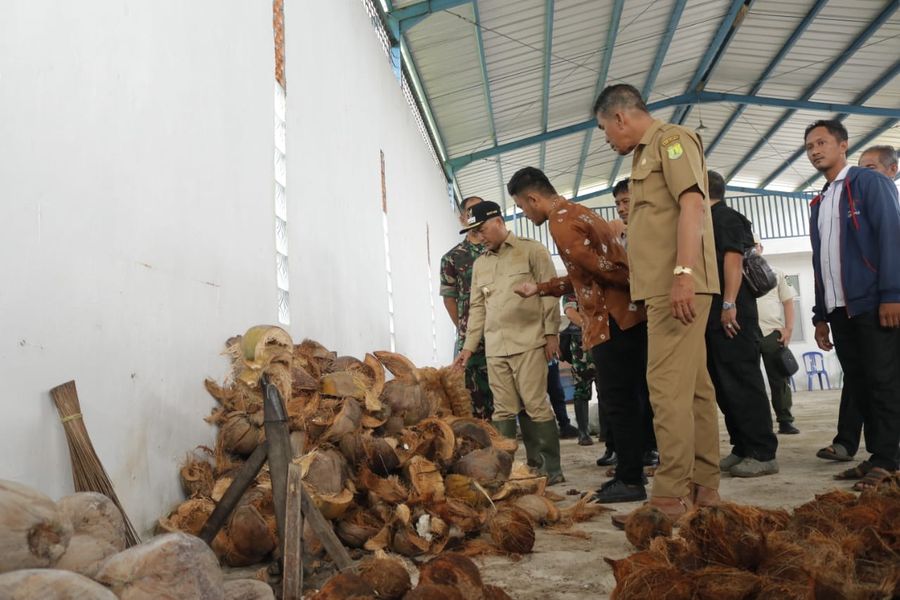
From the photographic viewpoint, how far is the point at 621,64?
12367 millimetres

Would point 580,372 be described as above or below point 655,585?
above

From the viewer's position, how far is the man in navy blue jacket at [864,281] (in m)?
3.14

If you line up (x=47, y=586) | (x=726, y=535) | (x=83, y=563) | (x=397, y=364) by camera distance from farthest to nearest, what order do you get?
1. (x=397, y=364)
2. (x=726, y=535)
3. (x=83, y=563)
4. (x=47, y=586)

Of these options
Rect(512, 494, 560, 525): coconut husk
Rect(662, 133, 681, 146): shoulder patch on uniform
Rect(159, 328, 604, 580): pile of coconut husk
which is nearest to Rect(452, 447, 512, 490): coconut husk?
Rect(159, 328, 604, 580): pile of coconut husk

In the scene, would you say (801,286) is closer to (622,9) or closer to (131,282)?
(622,9)

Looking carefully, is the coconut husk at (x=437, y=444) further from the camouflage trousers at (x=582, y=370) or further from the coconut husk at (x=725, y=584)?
the camouflage trousers at (x=582, y=370)

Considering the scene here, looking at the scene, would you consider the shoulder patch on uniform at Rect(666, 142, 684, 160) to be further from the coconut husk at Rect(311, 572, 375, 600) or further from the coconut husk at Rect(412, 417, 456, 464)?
the coconut husk at Rect(311, 572, 375, 600)

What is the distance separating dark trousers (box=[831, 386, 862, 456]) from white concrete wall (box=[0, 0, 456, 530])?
2.83m

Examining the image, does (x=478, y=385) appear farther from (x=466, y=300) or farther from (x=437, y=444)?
(x=437, y=444)

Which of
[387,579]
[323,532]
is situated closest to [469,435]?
[323,532]

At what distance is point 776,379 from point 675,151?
149 inches

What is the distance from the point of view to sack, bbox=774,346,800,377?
5457mm

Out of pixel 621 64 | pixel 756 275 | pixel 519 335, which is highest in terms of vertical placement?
pixel 621 64

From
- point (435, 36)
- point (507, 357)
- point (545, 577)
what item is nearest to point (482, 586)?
point (545, 577)
